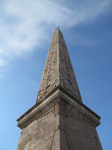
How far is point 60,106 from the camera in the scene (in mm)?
2896

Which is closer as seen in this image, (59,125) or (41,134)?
(59,125)

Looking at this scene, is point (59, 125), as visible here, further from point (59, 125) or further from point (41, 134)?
point (41, 134)

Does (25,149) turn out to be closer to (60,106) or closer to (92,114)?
(60,106)

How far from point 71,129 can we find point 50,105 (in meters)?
0.62

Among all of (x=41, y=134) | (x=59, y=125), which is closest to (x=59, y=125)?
(x=59, y=125)

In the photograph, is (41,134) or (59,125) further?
(41,134)

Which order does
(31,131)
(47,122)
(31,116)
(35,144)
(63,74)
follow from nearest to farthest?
(35,144) → (47,122) → (31,131) → (31,116) → (63,74)

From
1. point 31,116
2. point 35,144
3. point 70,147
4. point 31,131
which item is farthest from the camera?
point 31,116

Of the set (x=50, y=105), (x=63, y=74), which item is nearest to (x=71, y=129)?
(x=50, y=105)

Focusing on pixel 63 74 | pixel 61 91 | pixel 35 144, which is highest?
pixel 63 74

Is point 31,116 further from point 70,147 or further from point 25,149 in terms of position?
point 70,147

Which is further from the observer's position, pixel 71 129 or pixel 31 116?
pixel 31 116

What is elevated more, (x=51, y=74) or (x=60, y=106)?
(x=51, y=74)

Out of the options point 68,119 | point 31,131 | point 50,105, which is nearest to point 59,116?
point 68,119
